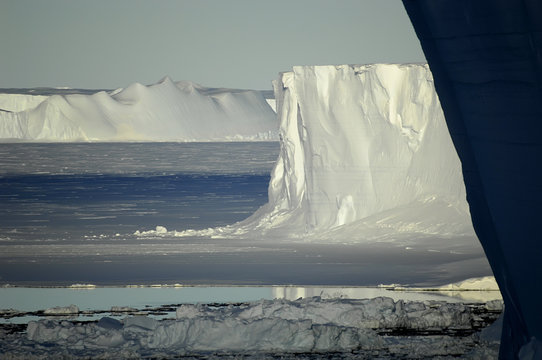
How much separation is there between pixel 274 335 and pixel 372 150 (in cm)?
1603

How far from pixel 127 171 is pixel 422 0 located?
7287 cm

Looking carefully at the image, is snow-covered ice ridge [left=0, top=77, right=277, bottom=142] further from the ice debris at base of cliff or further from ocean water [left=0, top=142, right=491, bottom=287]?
the ice debris at base of cliff

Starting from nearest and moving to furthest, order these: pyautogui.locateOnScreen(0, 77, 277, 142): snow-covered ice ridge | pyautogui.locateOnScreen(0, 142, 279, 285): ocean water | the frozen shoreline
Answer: the frozen shoreline
pyautogui.locateOnScreen(0, 142, 279, 285): ocean water
pyautogui.locateOnScreen(0, 77, 277, 142): snow-covered ice ridge

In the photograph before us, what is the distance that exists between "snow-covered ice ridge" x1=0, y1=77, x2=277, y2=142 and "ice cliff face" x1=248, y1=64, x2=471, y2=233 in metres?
93.6

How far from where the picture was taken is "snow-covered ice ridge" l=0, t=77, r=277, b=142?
127562mm

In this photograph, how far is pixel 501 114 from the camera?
36.2ft

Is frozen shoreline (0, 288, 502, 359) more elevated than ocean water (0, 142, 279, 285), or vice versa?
ocean water (0, 142, 279, 285)

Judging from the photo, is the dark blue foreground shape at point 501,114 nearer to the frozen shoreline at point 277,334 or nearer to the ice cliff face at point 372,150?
the frozen shoreline at point 277,334

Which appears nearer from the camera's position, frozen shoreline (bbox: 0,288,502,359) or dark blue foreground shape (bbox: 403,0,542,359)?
dark blue foreground shape (bbox: 403,0,542,359)

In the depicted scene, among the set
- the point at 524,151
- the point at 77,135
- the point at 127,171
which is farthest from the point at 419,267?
the point at 77,135

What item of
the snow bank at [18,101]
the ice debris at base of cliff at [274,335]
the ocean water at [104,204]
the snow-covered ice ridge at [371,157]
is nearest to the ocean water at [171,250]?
the ocean water at [104,204]

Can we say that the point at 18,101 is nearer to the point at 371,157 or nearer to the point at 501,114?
the point at 371,157

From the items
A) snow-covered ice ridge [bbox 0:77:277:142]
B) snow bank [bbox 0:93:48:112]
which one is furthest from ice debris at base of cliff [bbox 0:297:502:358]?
snow bank [bbox 0:93:48:112]

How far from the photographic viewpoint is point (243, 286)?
2159cm
